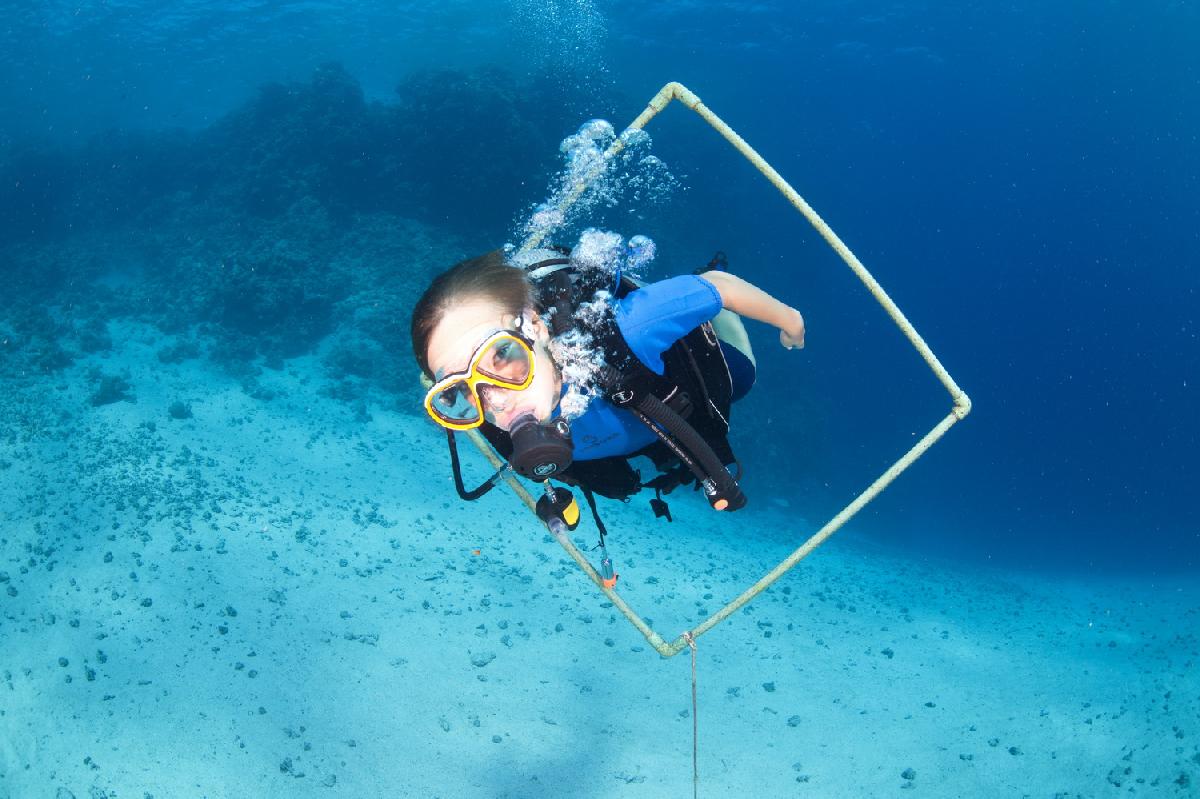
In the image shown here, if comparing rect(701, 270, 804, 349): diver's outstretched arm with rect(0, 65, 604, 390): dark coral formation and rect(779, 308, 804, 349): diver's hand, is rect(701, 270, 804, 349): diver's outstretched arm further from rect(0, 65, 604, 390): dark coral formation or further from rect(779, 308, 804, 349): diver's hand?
rect(0, 65, 604, 390): dark coral formation

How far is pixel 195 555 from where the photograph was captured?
6641 millimetres

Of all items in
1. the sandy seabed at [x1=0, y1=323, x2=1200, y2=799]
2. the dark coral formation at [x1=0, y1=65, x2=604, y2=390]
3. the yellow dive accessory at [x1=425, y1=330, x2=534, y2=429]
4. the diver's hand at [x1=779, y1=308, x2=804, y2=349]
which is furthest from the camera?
the dark coral formation at [x1=0, y1=65, x2=604, y2=390]

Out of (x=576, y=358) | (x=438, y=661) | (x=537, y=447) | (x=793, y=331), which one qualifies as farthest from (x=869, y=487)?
(x=438, y=661)

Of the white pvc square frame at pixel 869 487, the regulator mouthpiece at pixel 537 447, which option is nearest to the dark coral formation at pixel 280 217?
the white pvc square frame at pixel 869 487

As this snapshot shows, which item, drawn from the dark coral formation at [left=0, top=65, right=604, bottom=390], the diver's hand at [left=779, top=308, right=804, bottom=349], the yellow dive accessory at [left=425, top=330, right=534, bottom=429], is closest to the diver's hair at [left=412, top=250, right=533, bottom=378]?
the yellow dive accessory at [left=425, top=330, right=534, bottom=429]

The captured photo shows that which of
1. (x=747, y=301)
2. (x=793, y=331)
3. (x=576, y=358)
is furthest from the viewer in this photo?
(x=793, y=331)

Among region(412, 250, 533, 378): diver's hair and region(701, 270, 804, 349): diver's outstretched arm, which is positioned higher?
region(701, 270, 804, 349): diver's outstretched arm

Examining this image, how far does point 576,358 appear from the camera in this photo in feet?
7.02

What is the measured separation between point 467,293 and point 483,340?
171 millimetres

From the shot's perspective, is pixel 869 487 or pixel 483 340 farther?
pixel 869 487

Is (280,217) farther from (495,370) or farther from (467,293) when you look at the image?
(495,370)

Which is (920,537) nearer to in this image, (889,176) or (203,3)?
(889,176)

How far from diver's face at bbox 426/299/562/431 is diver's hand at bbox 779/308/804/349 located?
1111mm

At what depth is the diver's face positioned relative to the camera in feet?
6.24
